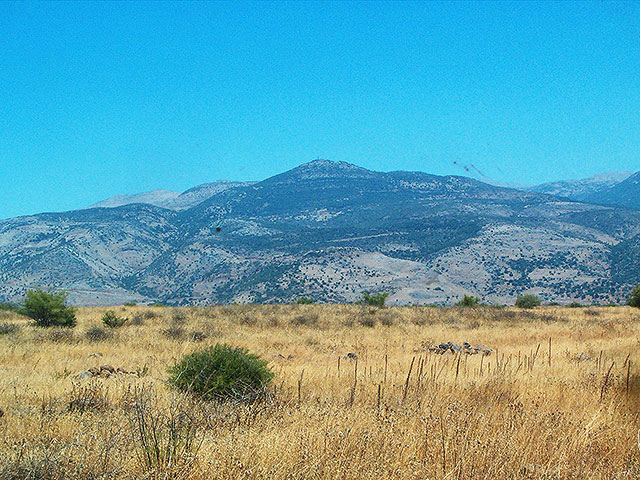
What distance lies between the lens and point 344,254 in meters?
110

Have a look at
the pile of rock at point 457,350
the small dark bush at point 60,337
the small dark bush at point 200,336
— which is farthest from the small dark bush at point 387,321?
the small dark bush at point 60,337

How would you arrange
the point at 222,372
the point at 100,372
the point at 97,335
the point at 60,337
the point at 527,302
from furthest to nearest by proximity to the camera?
the point at 527,302, the point at 97,335, the point at 60,337, the point at 100,372, the point at 222,372

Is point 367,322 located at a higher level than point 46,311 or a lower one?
Answer: lower

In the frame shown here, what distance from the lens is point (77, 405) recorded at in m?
6.08

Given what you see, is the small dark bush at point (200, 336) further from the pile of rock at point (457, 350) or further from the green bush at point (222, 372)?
the green bush at point (222, 372)

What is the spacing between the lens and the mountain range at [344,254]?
8719 centimetres

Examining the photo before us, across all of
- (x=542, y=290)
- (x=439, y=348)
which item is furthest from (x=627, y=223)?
(x=439, y=348)

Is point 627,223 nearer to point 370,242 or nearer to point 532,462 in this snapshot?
point 370,242

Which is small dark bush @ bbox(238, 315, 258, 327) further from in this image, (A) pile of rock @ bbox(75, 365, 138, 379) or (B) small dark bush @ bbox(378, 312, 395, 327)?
(A) pile of rock @ bbox(75, 365, 138, 379)

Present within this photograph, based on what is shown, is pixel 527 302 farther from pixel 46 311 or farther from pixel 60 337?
pixel 60 337

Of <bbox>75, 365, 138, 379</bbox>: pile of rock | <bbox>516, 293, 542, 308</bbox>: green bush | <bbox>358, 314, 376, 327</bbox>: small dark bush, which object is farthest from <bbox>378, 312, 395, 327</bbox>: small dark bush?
<bbox>516, 293, 542, 308</bbox>: green bush

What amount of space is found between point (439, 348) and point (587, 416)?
8730mm

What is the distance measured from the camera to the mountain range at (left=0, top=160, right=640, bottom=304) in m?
87.2

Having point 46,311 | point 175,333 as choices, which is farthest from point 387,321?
point 46,311
